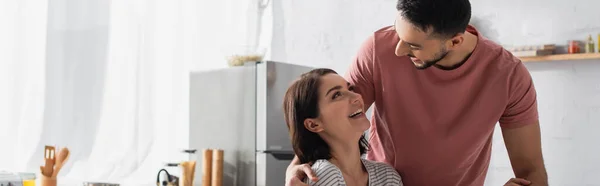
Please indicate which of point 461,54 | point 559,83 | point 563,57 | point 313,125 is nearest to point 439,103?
point 461,54

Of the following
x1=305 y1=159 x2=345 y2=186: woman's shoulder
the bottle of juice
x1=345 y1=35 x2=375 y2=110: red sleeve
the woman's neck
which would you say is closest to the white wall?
the bottle of juice

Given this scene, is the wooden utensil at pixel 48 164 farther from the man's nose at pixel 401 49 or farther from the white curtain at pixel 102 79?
the man's nose at pixel 401 49

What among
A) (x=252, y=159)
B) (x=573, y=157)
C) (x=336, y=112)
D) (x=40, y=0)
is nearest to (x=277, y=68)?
(x=252, y=159)

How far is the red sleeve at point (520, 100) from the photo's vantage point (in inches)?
78.5

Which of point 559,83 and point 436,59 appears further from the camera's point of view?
point 559,83

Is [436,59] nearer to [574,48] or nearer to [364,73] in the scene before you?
[364,73]

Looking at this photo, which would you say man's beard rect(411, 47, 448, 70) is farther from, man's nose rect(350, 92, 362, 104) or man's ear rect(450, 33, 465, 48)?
man's nose rect(350, 92, 362, 104)

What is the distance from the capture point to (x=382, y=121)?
6.92 ft

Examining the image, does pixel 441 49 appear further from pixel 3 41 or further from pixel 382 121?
pixel 3 41

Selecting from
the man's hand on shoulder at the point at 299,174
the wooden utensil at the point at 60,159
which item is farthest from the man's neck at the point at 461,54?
the wooden utensil at the point at 60,159

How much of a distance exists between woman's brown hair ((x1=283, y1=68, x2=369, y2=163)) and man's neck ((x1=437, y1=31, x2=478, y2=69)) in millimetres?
326

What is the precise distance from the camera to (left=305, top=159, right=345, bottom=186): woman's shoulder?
1810 millimetres

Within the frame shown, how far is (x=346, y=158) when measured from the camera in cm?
194

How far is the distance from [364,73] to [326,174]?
1.20 ft
